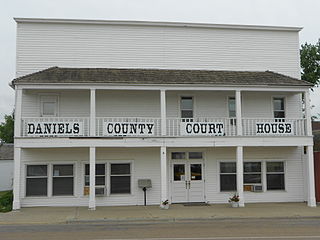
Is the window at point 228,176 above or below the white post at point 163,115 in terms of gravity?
below

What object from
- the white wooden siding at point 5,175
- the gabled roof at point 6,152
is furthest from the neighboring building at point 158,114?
the gabled roof at point 6,152

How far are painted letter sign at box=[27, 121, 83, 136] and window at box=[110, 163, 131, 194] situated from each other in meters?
2.83

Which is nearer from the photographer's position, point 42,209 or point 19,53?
point 42,209

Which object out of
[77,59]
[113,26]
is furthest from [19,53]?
[113,26]

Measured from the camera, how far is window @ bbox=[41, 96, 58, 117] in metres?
19.7

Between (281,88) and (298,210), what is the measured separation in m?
5.66

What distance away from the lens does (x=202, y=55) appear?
2141 cm

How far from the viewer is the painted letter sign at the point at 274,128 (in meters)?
19.2

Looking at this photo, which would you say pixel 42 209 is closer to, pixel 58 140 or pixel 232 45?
pixel 58 140

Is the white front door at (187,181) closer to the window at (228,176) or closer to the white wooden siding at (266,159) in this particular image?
the white wooden siding at (266,159)

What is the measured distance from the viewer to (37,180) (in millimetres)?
19328

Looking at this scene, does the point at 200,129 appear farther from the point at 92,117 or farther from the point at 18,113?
the point at 18,113

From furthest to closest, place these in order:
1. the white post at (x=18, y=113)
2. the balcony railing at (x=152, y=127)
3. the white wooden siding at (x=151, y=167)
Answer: the white wooden siding at (x=151, y=167) < the balcony railing at (x=152, y=127) < the white post at (x=18, y=113)

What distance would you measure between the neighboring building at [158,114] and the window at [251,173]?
5 centimetres
